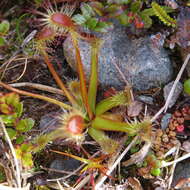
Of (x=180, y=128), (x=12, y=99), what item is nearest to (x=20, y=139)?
(x=12, y=99)

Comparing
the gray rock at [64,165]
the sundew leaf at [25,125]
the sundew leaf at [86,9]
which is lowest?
the gray rock at [64,165]

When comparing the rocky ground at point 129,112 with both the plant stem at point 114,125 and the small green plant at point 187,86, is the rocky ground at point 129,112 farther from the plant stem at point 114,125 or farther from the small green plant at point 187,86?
the plant stem at point 114,125

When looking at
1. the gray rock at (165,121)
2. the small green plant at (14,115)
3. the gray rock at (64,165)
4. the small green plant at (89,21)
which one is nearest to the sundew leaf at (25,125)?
the small green plant at (14,115)

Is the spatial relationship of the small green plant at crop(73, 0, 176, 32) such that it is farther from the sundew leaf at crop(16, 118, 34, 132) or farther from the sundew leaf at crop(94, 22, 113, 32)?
the sundew leaf at crop(16, 118, 34, 132)

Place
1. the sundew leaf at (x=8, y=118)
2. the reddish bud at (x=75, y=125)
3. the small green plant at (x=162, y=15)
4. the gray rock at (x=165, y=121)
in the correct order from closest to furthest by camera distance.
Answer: the reddish bud at (x=75, y=125) < the small green plant at (x=162, y=15) < the sundew leaf at (x=8, y=118) < the gray rock at (x=165, y=121)

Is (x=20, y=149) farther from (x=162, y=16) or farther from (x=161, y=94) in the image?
(x=162, y=16)

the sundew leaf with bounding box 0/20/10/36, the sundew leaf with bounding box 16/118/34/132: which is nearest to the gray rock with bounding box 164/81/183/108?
the sundew leaf with bounding box 16/118/34/132

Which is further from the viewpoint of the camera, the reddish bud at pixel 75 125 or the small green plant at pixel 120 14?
the small green plant at pixel 120 14

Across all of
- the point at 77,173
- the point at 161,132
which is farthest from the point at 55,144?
the point at 161,132

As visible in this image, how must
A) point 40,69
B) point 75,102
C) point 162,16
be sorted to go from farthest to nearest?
point 40,69 → point 75,102 → point 162,16
